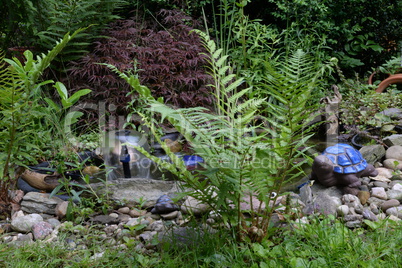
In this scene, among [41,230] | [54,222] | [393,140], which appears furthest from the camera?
[393,140]

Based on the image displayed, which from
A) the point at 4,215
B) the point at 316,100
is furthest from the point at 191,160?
the point at 316,100

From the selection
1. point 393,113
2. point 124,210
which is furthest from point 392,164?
point 124,210

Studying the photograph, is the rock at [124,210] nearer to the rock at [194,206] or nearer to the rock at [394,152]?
the rock at [194,206]

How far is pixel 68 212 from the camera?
2379 millimetres

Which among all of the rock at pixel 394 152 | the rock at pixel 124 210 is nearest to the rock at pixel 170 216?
the rock at pixel 124 210

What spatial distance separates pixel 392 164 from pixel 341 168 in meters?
0.75

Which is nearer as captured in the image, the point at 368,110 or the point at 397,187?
the point at 397,187

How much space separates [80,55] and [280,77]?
308cm

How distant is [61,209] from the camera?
2.46 m

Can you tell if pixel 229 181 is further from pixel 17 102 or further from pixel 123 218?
pixel 17 102

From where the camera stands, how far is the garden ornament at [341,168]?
2.70 meters

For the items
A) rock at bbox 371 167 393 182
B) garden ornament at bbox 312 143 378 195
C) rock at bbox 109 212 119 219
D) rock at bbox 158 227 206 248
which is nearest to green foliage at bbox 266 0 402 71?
rock at bbox 371 167 393 182

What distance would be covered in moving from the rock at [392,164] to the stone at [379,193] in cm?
50

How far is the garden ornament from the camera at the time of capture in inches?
106
